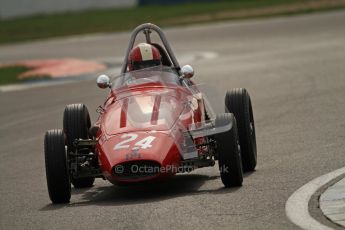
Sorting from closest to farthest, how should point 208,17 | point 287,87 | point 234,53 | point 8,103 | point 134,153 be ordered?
point 134,153, point 287,87, point 8,103, point 234,53, point 208,17

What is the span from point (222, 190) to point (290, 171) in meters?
1.06

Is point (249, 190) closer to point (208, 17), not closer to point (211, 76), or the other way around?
point (211, 76)

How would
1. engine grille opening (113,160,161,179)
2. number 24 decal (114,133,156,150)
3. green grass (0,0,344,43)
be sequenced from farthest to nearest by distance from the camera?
green grass (0,0,344,43)
number 24 decal (114,133,156,150)
engine grille opening (113,160,161,179)

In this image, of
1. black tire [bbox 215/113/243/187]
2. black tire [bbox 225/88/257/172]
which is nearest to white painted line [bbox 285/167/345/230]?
black tire [bbox 215/113/243/187]

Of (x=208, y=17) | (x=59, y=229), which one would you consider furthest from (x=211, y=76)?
(x=208, y=17)

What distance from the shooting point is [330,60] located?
79.4ft

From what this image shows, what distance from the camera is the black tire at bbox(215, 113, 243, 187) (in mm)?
10492

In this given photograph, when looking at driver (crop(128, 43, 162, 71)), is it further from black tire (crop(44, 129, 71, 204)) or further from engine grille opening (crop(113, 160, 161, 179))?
engine grille opening (crop(113, 160, 161, 179))

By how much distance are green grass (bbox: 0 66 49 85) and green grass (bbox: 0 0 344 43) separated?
12.7 meters

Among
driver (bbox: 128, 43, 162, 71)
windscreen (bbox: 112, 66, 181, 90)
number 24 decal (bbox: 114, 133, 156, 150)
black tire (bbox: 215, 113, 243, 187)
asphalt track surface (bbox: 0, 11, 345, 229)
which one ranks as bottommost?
asphalt track surface (bbox: 0, 11, 345, 229)

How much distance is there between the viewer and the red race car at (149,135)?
411 inches

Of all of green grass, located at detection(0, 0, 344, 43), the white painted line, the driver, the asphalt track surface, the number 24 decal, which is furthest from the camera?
green grass, located at detection(0, 0, 344, 43)

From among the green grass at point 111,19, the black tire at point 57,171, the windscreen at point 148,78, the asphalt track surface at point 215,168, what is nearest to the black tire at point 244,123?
the asphalt track surface at point 215,168

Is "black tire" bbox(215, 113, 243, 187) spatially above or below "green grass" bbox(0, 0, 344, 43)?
above
